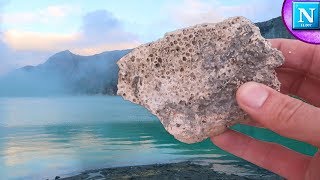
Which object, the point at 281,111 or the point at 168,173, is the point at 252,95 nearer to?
the point at 281,111

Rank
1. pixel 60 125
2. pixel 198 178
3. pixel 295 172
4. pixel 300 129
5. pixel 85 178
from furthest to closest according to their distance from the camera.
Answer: pixel 60 125, pixel 85 178, pixel 198 178, pixel 295 172, pixel 300 129

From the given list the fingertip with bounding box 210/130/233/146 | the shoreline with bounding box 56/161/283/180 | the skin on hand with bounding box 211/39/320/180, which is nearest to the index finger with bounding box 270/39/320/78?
the skin on hand with bounding box 211/39/320/180

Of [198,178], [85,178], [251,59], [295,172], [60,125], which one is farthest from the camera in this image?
[60,125]

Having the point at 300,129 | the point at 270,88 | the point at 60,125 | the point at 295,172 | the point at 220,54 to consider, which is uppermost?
the point at 220,54

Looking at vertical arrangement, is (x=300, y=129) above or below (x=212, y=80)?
below

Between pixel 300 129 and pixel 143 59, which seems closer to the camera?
pixel 300 129

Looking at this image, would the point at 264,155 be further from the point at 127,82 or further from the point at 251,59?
the point at 127,82

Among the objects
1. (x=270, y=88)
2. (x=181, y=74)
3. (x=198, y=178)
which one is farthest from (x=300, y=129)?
(x=198, y=178)
